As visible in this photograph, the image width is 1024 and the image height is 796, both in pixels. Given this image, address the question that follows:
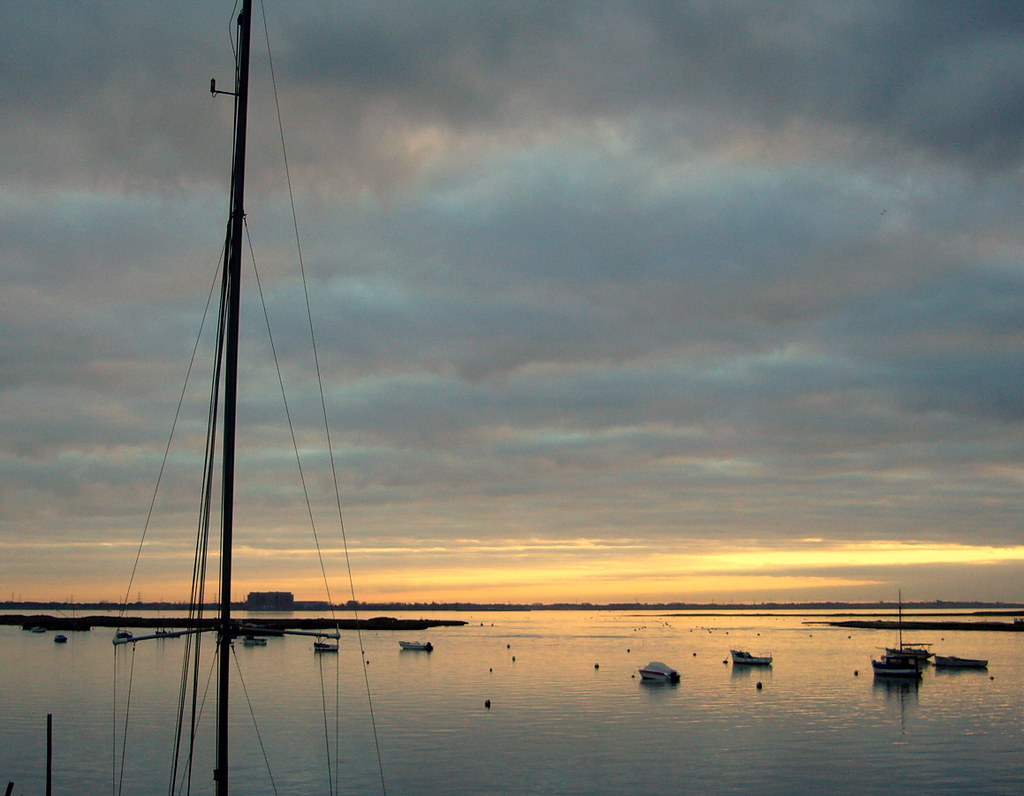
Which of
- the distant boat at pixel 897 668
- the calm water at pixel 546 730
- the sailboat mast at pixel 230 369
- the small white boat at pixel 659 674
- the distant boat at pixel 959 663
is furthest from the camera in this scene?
the distant boat at pixel 959 663

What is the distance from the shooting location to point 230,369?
18422 millimetres

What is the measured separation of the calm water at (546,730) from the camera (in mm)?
51594

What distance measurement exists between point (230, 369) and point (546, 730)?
187 ft

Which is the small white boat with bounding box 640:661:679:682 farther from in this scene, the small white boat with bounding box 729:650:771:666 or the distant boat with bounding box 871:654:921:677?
the small white boat with bounding box 729:650:771:666

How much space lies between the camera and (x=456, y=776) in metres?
52.1

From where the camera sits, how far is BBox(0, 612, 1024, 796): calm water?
51.6m

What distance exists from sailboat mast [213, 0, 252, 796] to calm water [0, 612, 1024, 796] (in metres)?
32.5

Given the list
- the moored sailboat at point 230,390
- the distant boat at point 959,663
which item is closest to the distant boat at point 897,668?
the distant boat at point 959,663

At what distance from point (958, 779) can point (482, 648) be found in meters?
131

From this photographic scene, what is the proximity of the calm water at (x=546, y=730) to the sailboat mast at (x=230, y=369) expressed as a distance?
32.5 m

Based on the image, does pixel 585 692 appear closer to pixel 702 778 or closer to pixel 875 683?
pixel 875 683

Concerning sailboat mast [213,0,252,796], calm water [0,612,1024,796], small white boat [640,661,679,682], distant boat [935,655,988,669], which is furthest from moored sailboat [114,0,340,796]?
distant boat [935,655,988,669]

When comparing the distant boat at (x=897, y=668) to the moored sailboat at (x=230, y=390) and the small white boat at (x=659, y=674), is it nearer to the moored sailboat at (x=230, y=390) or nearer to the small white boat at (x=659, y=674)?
the small white boat at (x=659, y=674)

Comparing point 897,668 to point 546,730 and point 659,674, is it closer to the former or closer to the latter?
point 659,674
